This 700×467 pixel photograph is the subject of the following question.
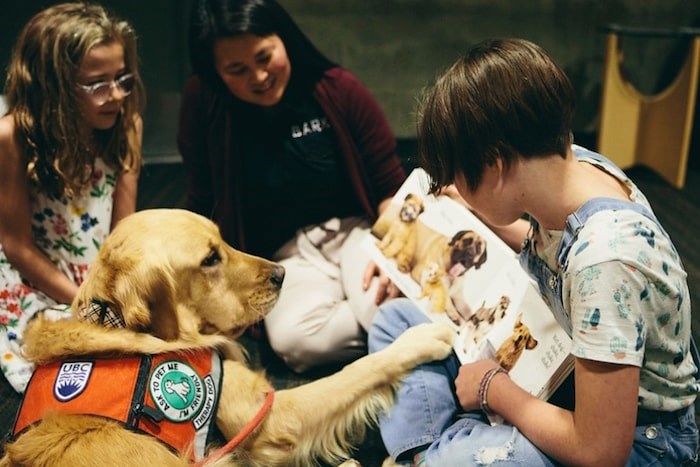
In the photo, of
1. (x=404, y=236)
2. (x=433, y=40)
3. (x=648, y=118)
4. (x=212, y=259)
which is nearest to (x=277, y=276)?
(x=212, y=259)

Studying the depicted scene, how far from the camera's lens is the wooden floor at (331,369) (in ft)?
5.74

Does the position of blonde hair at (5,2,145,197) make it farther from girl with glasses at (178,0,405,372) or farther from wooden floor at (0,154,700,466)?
wooden floor at (0,154,700,466)

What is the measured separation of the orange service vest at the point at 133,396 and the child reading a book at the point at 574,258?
527 mm

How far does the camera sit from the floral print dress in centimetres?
181

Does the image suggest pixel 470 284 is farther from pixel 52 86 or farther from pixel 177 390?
pixel 52 86

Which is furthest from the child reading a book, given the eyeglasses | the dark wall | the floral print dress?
the dark wall

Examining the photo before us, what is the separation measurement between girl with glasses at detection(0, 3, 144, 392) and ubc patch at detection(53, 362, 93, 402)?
0.46m

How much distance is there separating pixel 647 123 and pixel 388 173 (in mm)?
2098

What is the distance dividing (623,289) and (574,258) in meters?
0.08

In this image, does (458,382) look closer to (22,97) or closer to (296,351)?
(296,351)

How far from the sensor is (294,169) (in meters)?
1.97

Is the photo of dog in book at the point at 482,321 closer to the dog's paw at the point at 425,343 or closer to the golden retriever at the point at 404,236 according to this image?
the dog's paw at the point at 425,343

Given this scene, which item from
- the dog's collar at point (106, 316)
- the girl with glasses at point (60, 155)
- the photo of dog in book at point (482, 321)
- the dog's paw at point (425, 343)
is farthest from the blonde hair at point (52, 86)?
the photo of dog in book at point (482, 321)

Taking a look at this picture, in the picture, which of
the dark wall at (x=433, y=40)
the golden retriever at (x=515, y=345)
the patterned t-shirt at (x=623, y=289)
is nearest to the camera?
the patterned t-shirt at (x=623, y=289)
